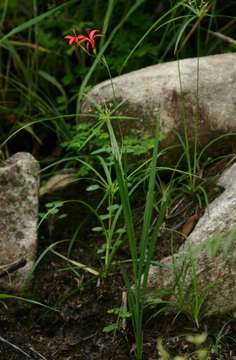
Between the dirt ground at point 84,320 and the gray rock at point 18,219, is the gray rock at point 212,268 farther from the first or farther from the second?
the gray rock at point 18,219

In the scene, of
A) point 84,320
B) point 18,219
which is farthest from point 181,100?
point 84,320

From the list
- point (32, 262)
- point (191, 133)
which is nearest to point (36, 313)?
point (32, 262)

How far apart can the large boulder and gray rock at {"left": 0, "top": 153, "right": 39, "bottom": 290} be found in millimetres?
434

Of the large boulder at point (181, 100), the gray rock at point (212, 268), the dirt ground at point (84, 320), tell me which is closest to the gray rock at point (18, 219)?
the dirt ground at point (84, 320)

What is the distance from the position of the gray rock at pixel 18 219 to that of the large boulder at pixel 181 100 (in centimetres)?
43

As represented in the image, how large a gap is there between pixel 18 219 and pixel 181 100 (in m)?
0.85

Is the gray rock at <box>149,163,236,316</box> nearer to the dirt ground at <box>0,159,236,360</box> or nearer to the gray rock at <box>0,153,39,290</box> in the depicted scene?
the dirt ground at <box>0,159,236,360</box>

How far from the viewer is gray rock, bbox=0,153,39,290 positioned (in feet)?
9.23

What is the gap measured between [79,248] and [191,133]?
676 millimetres

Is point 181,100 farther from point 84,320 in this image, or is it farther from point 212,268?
point 84,320

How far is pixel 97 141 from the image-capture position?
10.1 feet

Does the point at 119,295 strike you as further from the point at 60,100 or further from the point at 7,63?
the point at 7,63

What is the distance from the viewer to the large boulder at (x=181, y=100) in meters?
3.10

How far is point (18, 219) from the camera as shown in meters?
2.96
